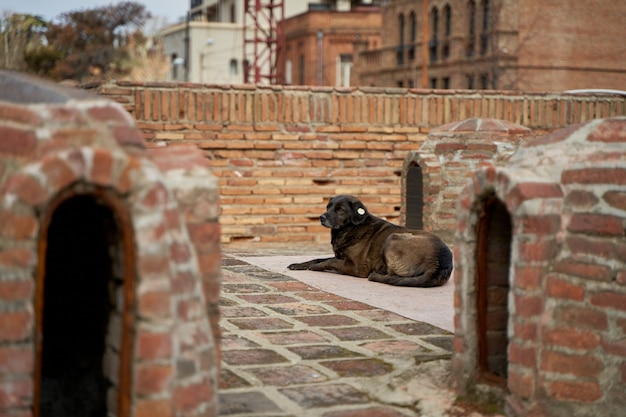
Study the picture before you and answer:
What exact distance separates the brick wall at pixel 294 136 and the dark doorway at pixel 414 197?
0.93 meters

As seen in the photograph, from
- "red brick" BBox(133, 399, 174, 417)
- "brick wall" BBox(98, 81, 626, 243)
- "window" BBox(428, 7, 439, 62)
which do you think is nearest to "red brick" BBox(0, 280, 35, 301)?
"red brick" BBox(133, 399, 174, 417)

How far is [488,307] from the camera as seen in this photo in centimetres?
536

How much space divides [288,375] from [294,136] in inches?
280

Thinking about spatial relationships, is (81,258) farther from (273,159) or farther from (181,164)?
(273,159)

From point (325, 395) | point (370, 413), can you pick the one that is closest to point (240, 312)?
point (325, 395)

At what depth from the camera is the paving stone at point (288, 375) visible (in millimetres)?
5648

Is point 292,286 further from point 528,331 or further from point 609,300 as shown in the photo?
point 609,300

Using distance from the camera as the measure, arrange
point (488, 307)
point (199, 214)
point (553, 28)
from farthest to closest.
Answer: point (553, 28) < point (488, 307) < point (199, 214)

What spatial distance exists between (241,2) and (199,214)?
5529 cm

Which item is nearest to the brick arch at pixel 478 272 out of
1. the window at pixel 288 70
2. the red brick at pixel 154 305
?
the red brick at pixel 154 305

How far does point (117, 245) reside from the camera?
4.21m

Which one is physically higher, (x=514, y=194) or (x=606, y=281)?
(x=514, y=194)

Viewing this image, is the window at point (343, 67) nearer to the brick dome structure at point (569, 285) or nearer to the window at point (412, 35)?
the window at point (412, 35)

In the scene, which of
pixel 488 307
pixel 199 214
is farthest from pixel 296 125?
pixel 199 214
